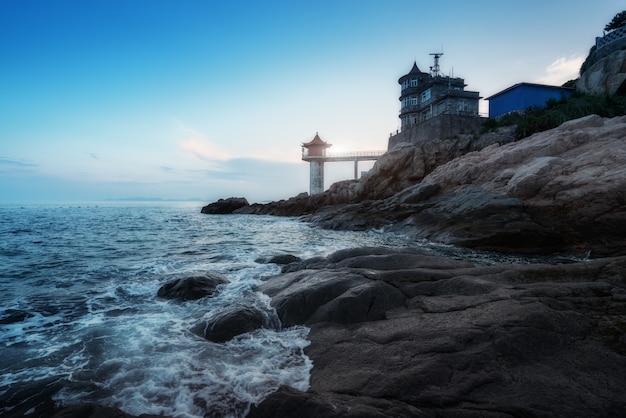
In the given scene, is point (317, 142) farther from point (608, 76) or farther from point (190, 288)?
point (190, 288)

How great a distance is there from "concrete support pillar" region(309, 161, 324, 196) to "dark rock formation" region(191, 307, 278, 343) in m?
52.8

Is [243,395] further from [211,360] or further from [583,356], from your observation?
[583,356]

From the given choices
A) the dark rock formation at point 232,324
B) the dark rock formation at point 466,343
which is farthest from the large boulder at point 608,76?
the dark rock formation at point 232,324

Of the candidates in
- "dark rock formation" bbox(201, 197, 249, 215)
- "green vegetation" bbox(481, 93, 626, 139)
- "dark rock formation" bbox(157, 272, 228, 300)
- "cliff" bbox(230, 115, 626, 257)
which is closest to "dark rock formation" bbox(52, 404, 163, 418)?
"dark rock formation" bbox(157, 272, 228, 300)

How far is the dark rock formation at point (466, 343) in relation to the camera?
331 centimetres

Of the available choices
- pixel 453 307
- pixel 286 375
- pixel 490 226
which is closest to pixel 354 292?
pixel 453 307

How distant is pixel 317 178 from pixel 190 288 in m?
51.8

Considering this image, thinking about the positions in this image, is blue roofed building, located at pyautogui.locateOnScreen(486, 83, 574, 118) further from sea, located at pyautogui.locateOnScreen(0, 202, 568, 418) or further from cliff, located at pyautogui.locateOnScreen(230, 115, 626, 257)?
sea, located at pyautogui.locateOnScreen(0, 202, 568, 418)

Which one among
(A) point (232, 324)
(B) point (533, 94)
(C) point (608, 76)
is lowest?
(A) point (232, 324)

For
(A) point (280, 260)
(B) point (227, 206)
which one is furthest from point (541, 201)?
(B) point (227, 206)

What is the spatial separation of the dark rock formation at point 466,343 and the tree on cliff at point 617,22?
158ft

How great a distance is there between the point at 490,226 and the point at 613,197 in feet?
15.2

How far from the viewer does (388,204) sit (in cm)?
2408

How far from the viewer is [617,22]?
36.0 meters
